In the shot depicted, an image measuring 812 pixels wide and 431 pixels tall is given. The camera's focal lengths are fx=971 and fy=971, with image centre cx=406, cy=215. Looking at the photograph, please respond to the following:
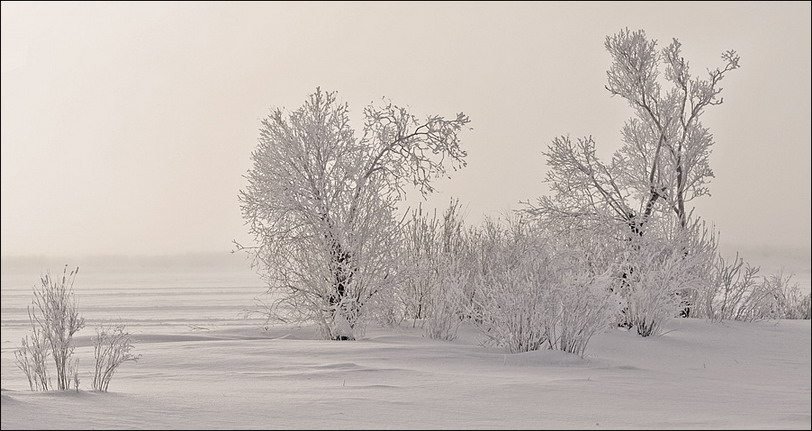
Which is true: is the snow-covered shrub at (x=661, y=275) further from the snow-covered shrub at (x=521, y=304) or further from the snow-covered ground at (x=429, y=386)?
the snow-covered shrub at (x=521, y=304)

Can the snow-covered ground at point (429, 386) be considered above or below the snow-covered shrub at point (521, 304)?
below

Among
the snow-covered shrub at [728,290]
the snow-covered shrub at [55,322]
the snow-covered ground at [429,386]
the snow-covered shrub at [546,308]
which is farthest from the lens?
the snow-covered shrub at [728,290]

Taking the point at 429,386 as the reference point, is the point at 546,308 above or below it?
above

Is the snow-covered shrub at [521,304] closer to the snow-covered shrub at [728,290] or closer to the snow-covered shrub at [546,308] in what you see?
the snow-covered shrub at [546,308]

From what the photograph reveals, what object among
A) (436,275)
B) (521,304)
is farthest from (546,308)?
(436,275)

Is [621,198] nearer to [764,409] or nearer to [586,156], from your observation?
[586,156]

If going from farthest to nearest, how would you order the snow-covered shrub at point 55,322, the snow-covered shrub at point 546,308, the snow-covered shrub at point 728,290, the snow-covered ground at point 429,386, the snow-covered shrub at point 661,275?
the snow-covered shrub at point 728,290 → the snow-covered shrub at point 661,275 → the snow-covered shrub at point 546,308 → the snow-covered shrub at point 55,322 → the snow-covered ground at point 429,386

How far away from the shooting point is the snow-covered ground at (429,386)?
6.71 meters

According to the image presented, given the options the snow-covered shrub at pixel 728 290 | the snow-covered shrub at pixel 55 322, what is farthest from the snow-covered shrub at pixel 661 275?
the snow-covered shrub at pixel 55 322

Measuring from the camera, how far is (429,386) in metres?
8.33

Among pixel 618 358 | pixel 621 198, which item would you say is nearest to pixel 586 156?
pixel 621 198

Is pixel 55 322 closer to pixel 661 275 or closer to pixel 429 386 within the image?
pixel 429 386

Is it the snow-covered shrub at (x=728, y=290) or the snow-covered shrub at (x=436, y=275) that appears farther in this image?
the snow-covered shrub at (x=728, y=290)

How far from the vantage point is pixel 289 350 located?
11.3m
